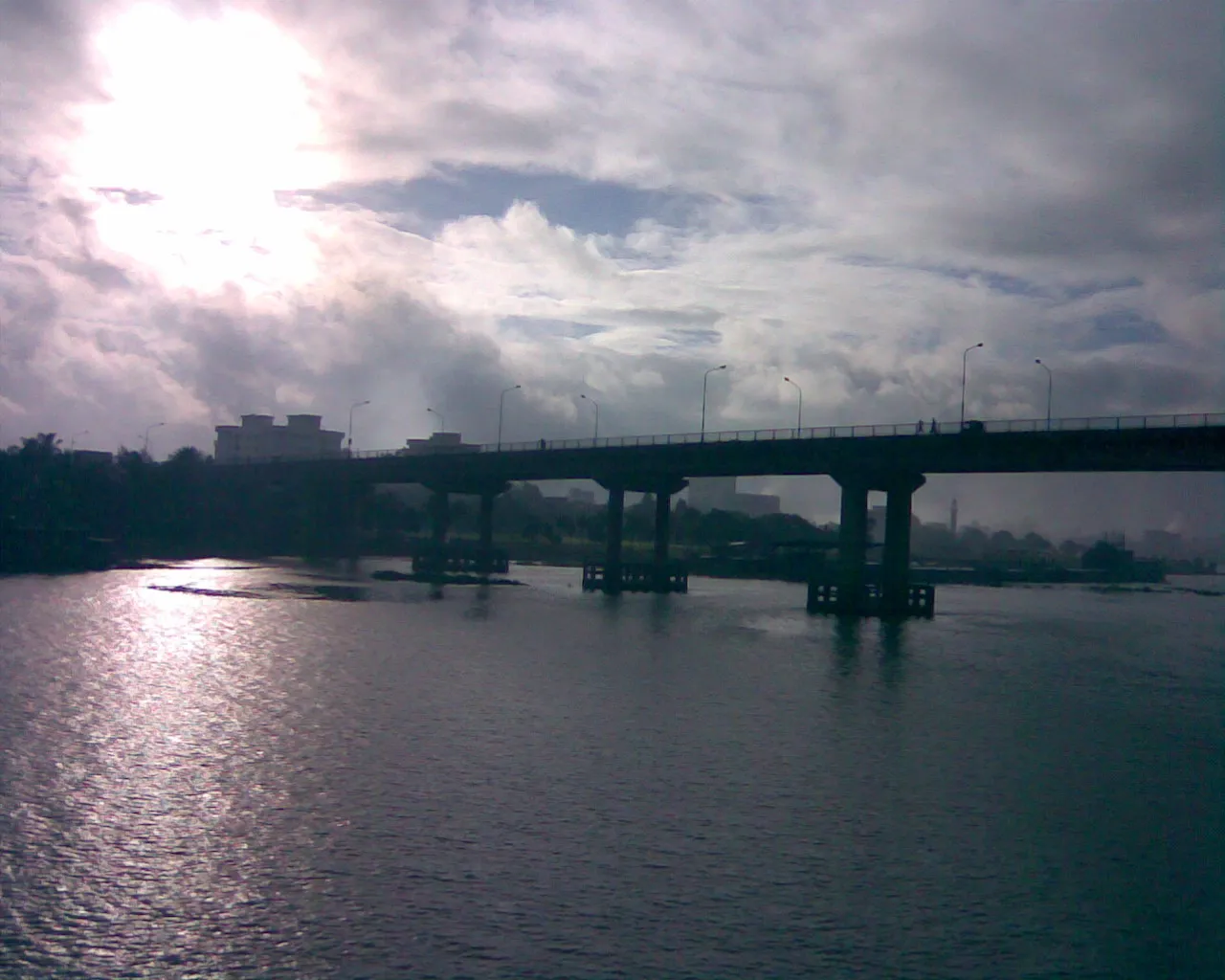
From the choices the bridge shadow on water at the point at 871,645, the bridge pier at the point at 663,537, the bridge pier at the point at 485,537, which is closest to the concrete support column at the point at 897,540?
the bridge shadow on water at the point at 871,645

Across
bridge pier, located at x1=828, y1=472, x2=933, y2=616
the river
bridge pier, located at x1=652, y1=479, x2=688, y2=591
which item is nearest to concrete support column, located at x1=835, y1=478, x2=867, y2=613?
bridge pier, located at x1=828, y1=472, x2=933, y2=616

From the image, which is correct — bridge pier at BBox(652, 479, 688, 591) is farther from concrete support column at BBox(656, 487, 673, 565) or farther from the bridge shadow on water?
the bridge shadow on water

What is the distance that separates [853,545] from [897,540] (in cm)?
279

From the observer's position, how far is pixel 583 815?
1859 centimetres

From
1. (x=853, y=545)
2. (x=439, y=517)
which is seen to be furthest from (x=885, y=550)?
(x=439, y=517)

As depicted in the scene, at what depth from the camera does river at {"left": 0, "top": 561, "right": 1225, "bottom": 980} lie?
13211 millimetres

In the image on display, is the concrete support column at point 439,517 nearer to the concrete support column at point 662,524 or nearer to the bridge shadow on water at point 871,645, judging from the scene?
the concrete support column at point 662,524

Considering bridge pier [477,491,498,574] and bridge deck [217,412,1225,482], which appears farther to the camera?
bridge pier [477,491,498,574]

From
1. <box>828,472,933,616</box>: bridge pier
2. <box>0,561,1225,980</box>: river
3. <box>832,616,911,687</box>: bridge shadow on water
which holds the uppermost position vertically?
<box>828,472,933,616</box>: bridge pier

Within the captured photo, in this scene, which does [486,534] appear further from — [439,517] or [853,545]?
[853,545]

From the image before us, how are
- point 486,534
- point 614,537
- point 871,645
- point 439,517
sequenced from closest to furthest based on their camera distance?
point 871,645
point 614,537
point 486,534
point 439,517

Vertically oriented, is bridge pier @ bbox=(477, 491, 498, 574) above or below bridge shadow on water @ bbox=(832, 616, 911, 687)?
above

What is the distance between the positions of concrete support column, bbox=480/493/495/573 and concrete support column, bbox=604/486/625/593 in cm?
1730

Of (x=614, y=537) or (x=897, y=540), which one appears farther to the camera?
(x=614, y=537)
